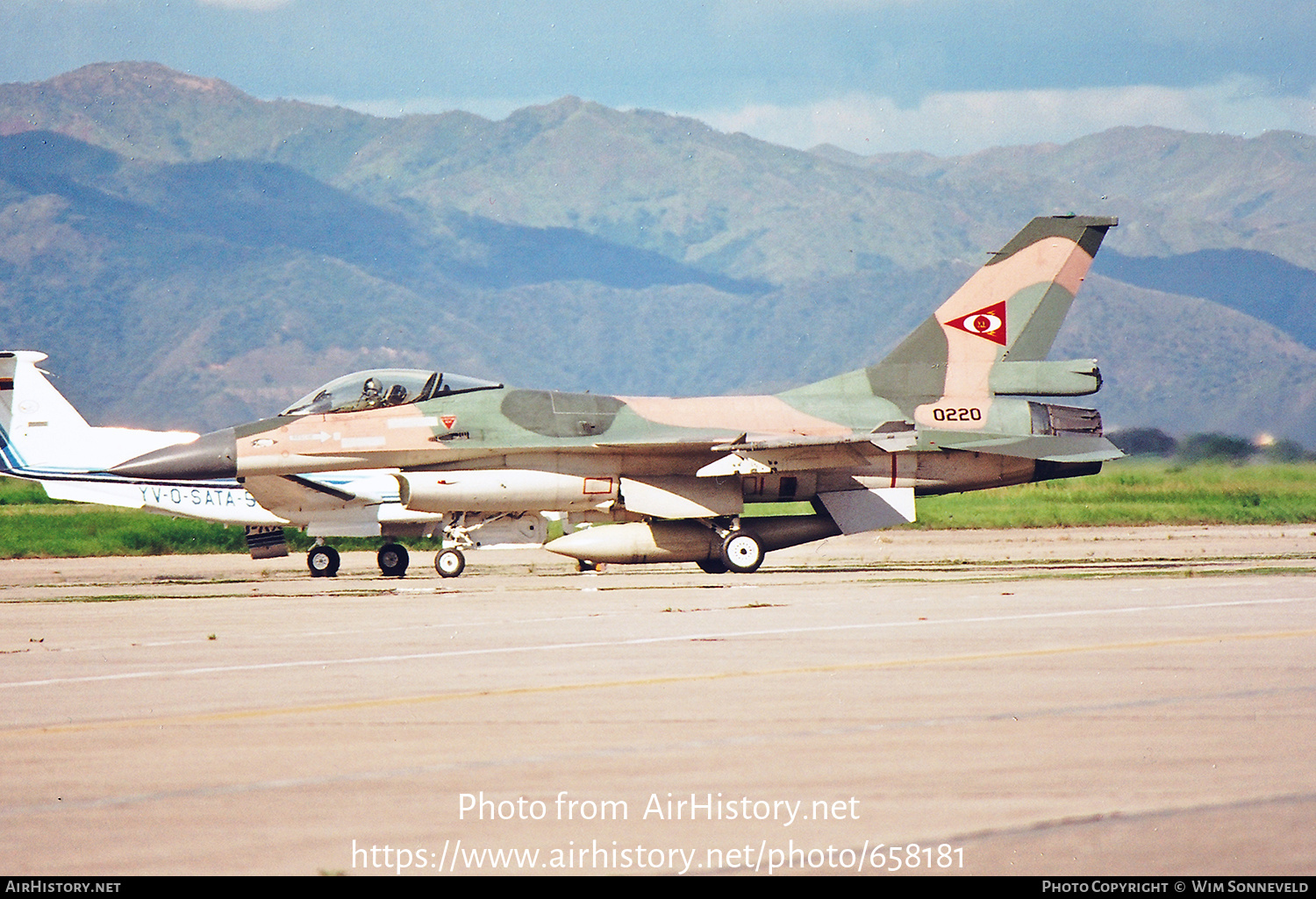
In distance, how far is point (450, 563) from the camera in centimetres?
2197

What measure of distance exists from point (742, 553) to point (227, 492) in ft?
27.3

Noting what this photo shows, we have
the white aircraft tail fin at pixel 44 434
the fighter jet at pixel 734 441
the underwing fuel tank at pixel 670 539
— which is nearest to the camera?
the underwing fuel tank at pixel 670 539

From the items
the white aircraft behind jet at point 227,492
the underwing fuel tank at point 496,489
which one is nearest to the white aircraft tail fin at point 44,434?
the white aircraft behind jet at point 227,492

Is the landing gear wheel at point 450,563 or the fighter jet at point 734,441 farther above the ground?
the fighter jet at point 734,441

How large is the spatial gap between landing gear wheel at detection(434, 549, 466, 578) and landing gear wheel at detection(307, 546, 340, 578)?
2.46 metres

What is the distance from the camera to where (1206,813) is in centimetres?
588

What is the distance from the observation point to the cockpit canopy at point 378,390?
842 inches

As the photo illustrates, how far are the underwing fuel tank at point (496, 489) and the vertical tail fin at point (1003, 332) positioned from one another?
4644mm

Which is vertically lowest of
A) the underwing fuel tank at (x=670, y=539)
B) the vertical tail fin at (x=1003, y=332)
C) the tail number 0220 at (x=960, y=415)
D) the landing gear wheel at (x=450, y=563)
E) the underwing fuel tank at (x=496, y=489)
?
the landing gear wheel at (x=450, y=563)

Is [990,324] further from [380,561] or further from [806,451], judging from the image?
[380,561]

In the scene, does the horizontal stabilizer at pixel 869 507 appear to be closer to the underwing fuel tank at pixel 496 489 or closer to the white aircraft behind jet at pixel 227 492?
the underwing fuel tank at pixel 496 489

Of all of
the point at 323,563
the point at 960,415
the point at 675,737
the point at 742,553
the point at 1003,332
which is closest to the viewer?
the point at 675,737

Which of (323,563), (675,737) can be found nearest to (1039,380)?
(323,563)
